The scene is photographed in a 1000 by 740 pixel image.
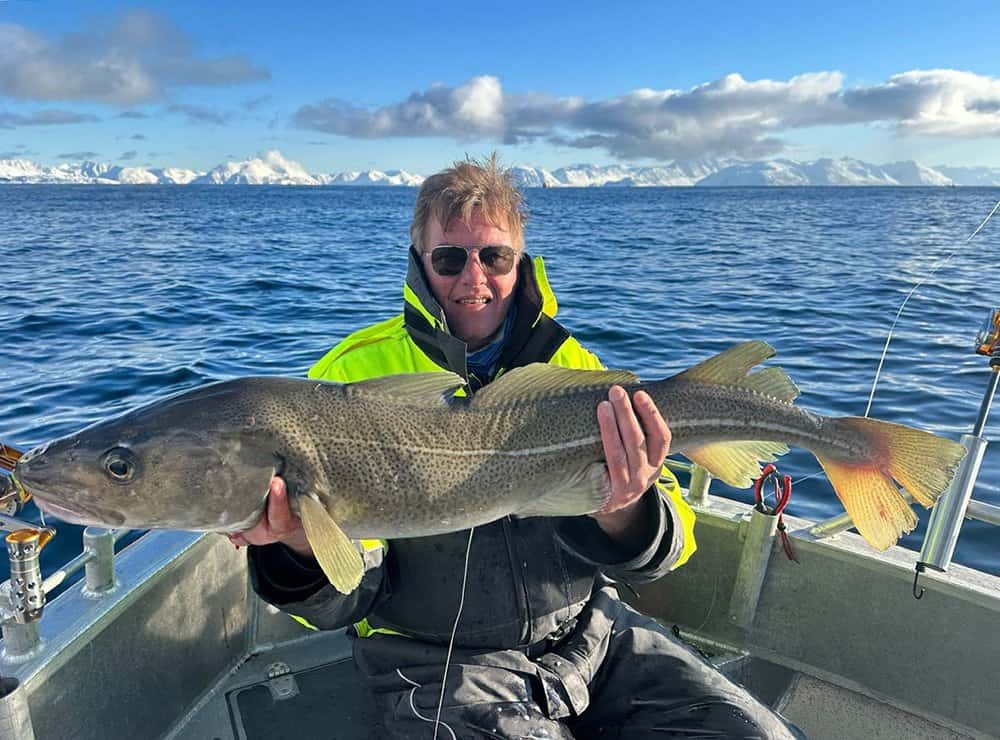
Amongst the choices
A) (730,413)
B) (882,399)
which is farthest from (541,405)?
(882,399)

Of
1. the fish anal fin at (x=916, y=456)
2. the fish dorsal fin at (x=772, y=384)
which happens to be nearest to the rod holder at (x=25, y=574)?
the fish dorsal fin at (x=772, y=384)

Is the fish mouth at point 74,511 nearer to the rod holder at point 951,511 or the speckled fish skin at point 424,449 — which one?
the speckled fish skin at point 424,449

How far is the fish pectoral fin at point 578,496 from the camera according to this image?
309 cm

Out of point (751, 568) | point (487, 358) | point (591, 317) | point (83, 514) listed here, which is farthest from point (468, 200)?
point (591, 317)

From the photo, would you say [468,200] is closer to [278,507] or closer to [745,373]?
[745,373]

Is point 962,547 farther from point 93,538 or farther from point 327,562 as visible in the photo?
point 93,538

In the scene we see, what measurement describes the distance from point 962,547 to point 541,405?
19.9 feet

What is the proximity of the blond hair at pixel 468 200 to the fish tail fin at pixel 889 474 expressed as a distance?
199 cm

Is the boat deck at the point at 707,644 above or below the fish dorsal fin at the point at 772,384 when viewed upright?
below

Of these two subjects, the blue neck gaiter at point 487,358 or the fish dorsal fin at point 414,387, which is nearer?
the fish dorsal fin at point 414,387

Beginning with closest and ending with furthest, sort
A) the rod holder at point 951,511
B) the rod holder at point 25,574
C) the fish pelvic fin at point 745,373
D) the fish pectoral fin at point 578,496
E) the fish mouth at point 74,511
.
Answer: the fish mouth at point 74,511, the rod holder at point 25,574, the fish pectoral fin at point 578,496, the fish pelvic fin at point 745,373, the rod holder at point 951,511

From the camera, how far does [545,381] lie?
10.3 ft

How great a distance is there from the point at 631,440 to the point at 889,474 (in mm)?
1278

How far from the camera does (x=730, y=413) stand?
3262 mm
